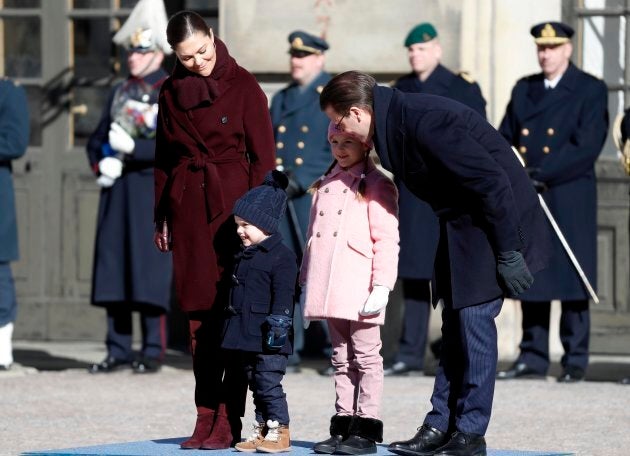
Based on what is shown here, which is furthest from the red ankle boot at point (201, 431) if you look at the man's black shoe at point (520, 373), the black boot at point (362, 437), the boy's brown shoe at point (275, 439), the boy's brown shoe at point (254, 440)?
the man's black shoe at point (520, 373)

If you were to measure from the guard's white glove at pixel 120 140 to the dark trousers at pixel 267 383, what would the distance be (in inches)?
159

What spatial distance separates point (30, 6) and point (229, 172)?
241 inches

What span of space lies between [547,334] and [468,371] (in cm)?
405

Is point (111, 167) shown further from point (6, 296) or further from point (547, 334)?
point (547, 334)

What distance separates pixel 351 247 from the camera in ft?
24.3

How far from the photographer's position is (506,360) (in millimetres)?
12055

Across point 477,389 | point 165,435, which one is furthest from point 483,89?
point 477,389

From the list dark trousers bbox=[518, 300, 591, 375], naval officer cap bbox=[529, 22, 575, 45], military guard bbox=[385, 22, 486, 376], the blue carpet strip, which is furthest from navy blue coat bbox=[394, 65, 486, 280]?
the blue carpet strip

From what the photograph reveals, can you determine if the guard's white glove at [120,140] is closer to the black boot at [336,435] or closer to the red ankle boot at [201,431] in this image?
the red ankle boot at [201,431]

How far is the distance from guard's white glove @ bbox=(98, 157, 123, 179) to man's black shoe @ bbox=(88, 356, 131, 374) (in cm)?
109

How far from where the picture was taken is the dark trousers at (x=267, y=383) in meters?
7.42

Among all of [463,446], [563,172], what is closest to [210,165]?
[463,446]

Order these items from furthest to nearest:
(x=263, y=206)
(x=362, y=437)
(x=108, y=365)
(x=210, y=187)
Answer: (x=108, y=365), (x=210, y=187), (x=263, y=206), (x=362, y=437)

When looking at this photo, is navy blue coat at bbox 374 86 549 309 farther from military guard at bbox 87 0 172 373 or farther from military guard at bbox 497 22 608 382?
military guard at bbox 87 0 172 373
